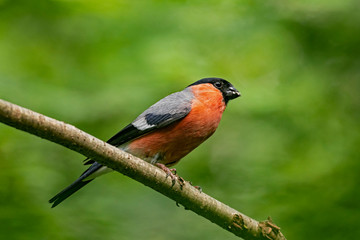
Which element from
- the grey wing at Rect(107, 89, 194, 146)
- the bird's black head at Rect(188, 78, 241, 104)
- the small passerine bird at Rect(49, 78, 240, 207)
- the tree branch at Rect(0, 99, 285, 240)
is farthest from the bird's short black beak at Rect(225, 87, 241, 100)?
the tree branch at Rect(0, 99, 285, 240)

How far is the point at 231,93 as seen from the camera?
6289 millimetres

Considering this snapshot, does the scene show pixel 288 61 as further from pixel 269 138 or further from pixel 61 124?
pixel 61 124

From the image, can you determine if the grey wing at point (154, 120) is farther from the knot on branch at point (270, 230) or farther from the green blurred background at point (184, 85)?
the knot on branch at point (270, 230)

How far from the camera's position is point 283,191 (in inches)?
212

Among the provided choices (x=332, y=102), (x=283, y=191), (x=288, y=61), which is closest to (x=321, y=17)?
(x=288, y=61)

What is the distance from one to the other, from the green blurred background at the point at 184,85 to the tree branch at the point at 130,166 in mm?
474

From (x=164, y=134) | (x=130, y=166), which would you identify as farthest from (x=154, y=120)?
(x=130, y=166)

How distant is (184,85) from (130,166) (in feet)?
8.92

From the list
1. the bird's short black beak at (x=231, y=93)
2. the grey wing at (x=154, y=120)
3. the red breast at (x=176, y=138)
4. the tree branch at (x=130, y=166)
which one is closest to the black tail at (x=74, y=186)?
the grey wing at (x=154, y=120)

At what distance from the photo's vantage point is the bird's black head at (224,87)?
6285 mm

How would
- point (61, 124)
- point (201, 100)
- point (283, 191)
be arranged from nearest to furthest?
point (61, 124) < point (283, 191) < point (201, 100)

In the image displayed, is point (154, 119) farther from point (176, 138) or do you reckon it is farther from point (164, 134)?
point (176, 138)

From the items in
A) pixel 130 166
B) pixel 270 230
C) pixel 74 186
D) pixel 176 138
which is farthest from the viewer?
pixel 176 138

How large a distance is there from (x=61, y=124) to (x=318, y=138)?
13.3 feet
